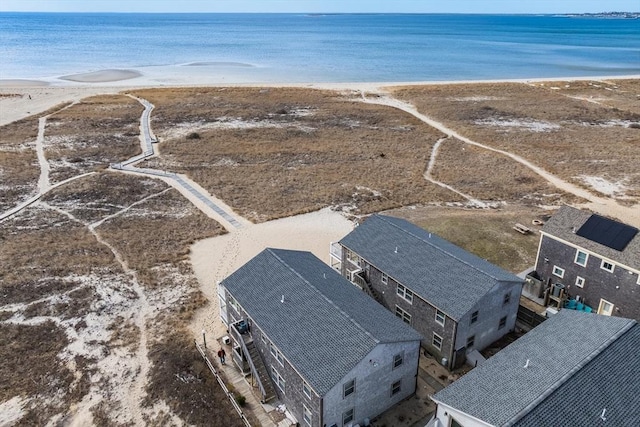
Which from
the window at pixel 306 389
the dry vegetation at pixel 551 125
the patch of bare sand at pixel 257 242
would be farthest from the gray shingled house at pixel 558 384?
the dry vegetation at pixel 551 125

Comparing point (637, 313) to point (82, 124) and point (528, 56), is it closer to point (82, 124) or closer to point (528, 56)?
point (82, 124)

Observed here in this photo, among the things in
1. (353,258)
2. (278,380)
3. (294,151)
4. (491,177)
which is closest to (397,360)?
(278,380)

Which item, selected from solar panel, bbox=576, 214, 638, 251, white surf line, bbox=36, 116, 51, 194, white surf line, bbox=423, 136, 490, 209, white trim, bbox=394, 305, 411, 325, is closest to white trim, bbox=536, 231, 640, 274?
solar panel, bbox=576, 214, 638, 251

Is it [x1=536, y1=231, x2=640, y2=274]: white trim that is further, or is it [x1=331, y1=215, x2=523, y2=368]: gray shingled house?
[x1=536, y1=231, x2=640, y2=274]: white trim

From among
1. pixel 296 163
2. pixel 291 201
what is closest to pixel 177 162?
pixel 296 163

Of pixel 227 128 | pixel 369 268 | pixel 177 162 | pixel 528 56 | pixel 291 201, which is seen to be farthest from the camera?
pixel 528 56

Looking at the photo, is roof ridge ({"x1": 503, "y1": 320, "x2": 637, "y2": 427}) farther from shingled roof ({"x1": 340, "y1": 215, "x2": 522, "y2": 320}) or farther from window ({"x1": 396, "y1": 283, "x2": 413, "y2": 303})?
window ({"x1": 396, "y1": 283, "x2": 413, "y2": 303})

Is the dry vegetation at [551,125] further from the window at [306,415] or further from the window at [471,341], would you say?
the window at [306,415]
